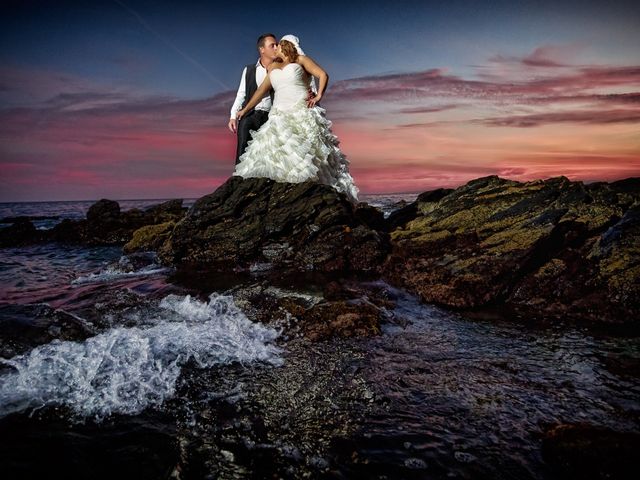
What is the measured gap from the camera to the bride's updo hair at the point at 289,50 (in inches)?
360

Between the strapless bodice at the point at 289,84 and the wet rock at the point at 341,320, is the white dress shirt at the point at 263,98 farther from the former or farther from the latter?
the wet rock at the point at 341,320

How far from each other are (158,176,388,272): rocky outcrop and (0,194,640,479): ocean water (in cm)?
315

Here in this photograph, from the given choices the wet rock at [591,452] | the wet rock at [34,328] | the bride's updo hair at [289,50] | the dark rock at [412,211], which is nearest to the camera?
the wet rock at [591,452]

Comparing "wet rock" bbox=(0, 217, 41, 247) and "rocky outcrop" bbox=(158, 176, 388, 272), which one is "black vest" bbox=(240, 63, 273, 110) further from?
"wet rock" bbox=(0, 217, 41, 247)

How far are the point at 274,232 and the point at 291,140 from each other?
2.30 metres

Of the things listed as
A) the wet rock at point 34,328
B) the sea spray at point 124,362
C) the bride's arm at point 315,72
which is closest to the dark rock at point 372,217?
the bride's arm at point 315,72

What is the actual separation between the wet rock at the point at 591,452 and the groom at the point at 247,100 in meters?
9.29

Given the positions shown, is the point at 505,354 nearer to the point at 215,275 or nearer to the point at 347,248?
the point at 347,248

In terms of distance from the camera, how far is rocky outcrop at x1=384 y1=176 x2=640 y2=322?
230 inches

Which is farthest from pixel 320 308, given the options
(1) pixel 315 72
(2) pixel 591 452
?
(1) pixel 315 72

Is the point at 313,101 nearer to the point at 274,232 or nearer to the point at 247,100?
the point at 247,100

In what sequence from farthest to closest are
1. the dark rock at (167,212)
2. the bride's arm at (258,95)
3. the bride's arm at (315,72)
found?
1. the dark rock at (167,212)
2. the bride's arm at (258,95)
3. the bride's arm at (315,72)

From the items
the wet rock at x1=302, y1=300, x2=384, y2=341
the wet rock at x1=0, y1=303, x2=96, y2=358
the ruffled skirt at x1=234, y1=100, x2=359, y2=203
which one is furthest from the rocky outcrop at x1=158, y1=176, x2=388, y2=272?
the wet rock at x1=0, y1=303, x2=96, y2=358

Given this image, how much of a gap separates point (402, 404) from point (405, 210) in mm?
10458
